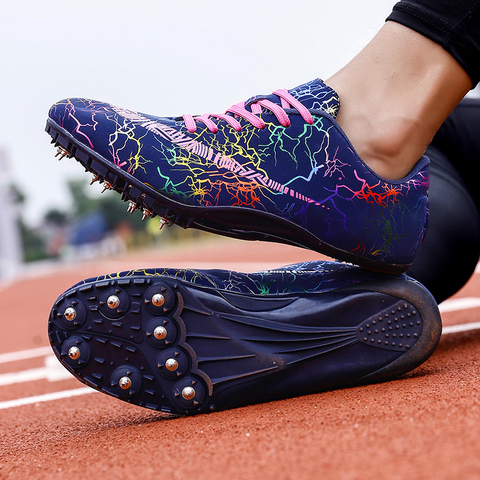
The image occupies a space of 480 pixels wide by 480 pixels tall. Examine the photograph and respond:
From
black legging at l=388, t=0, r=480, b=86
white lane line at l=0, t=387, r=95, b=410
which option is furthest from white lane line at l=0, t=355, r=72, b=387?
black legging at l=388, t=0, r=480, b=86

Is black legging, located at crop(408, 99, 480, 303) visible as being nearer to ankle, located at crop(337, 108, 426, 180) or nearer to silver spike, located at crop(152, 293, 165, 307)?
ankle, located at crop(337, 108, 426, 180)

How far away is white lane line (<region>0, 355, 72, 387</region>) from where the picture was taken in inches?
76.6

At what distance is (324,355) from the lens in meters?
1.08

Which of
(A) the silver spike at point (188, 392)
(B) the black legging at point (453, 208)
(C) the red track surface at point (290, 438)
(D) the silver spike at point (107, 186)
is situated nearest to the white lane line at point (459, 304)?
(B) the black legging at point (453, 208)

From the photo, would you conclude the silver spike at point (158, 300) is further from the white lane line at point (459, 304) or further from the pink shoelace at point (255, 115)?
the white lane line at point (459, 304)

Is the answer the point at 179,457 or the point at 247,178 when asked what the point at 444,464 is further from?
the point at 247,178

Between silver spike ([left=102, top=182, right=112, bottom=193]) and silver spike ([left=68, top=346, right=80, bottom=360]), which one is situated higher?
silver spike ([left=102, top=182, right=112, bottom=193])

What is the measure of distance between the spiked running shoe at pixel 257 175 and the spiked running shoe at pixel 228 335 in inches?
3.8

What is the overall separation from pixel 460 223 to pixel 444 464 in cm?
106

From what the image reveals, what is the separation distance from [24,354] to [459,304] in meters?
2.01

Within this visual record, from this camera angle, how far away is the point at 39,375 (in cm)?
203

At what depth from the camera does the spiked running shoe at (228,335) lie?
103 centimetres

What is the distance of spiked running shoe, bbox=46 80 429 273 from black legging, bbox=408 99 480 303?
0.41 metres

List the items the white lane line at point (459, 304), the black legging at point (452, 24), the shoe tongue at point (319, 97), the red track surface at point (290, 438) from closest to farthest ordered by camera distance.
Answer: the red track surface at point (290, 438)
the black legging at point (452, 24)
the shoe tongue at point (319, 97)
the white lane line at point (459, 304)
